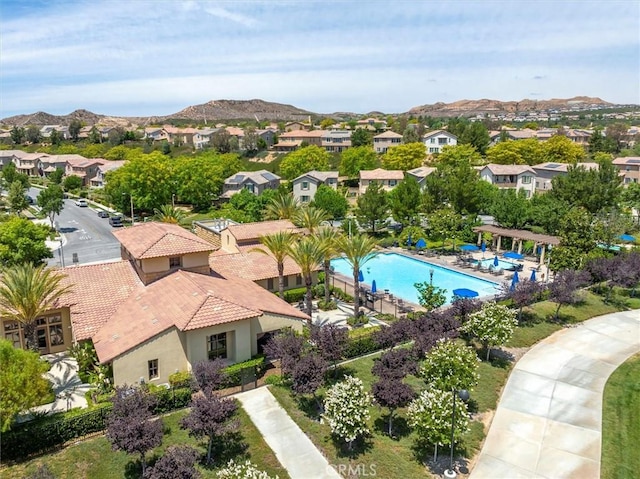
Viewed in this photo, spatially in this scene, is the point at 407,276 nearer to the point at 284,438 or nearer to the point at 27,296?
the point at 284,438

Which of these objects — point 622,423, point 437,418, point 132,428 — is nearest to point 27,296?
point 132,428

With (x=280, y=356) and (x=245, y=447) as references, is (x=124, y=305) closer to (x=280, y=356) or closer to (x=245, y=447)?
(x=280, y=356)

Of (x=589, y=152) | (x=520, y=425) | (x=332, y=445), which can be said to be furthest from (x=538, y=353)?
(x=589, y=152)

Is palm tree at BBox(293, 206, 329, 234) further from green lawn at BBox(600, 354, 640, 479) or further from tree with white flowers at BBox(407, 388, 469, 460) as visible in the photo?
green lawn at BBox(600, 354, 640, 479)

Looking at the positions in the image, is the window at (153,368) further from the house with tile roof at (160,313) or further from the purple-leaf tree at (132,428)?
the purple-leaf tree at (132,428)

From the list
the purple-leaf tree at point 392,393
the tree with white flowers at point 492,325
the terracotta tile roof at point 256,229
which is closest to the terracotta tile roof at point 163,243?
the terracotta tile roof at point 256,229

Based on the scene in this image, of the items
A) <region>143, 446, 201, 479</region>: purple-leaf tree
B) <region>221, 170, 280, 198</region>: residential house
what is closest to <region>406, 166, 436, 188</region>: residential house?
<region>221, 170, 280, 198</region>: residential house
